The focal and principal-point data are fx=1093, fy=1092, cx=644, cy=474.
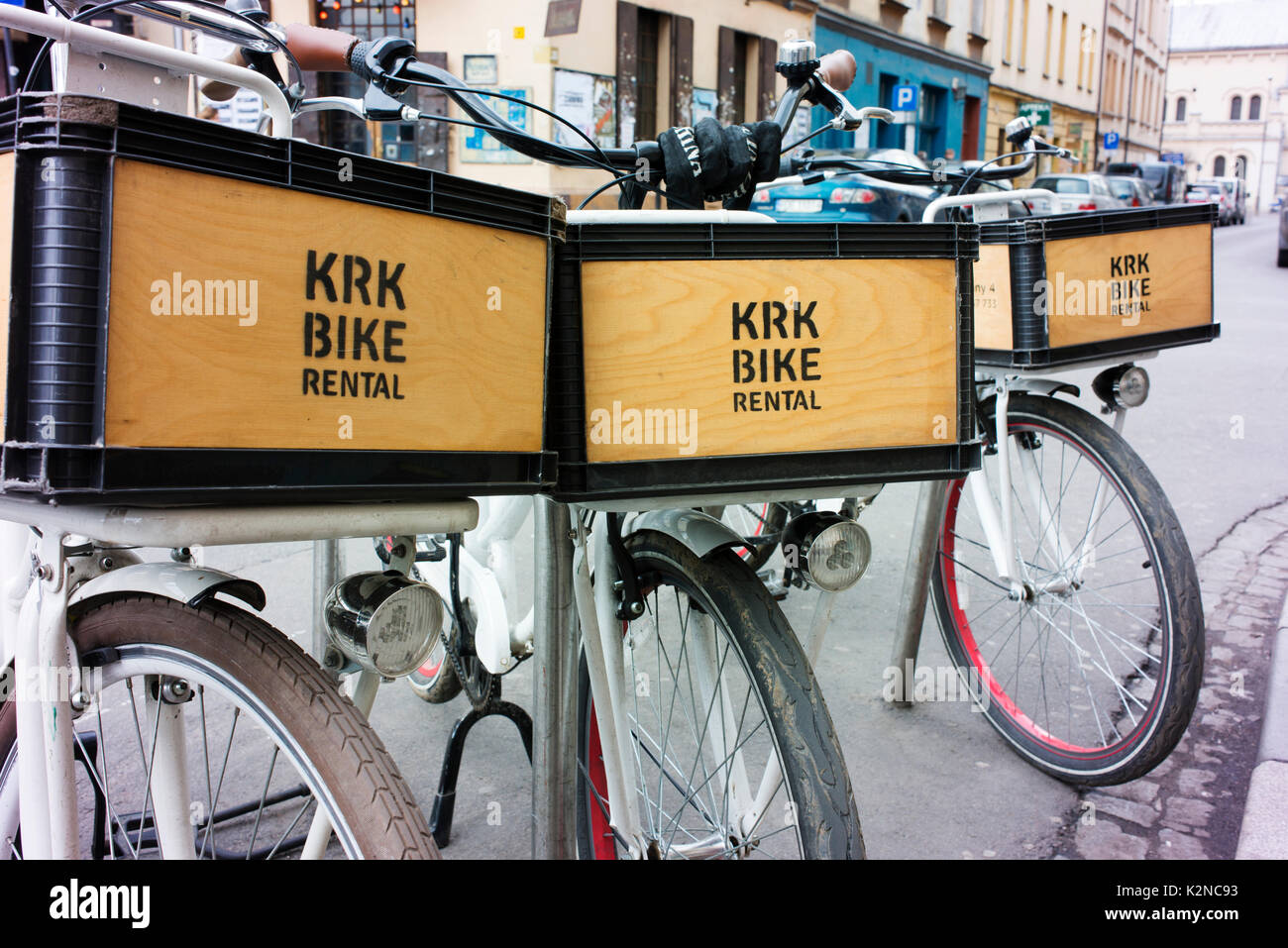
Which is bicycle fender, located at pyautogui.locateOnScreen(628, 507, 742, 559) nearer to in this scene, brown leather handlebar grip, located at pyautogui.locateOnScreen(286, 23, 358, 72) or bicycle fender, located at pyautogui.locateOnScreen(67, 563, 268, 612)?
bicycle fender, located at pyautogui.locateOnScreen(67, 563, 268, 612)

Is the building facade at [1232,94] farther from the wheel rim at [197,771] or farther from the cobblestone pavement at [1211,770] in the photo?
the wheel rim at [197,771]

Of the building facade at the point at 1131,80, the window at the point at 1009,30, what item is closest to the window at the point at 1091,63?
the building facade at the point at 1131,80

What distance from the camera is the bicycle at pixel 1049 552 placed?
2469 millimetres

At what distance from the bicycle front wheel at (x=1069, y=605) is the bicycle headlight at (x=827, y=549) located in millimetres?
1090

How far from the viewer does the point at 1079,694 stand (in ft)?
10.7

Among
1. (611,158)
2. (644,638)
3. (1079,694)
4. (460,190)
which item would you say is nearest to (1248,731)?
(1079,694)

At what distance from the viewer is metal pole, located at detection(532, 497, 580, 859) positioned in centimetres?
178

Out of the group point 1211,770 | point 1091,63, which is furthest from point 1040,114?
point 1091,63

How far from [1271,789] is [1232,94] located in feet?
244

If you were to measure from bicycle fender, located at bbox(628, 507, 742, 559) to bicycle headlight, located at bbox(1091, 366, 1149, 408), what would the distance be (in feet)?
4.87

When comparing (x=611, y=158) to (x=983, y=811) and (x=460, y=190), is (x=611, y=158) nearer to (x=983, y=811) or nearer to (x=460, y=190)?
(x=460, y=190)

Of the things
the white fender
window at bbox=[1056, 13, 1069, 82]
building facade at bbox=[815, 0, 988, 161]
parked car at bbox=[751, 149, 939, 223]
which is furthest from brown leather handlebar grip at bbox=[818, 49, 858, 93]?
window at bbox=[1056, 13, 1069, 82]

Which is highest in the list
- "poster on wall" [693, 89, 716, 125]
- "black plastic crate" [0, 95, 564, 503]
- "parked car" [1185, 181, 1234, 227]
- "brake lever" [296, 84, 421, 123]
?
"parked car" [1185, 181, 1234, 227]
